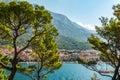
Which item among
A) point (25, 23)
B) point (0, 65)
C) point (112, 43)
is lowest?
point (0, 65)

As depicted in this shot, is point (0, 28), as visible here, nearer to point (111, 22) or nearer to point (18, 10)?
point (18, 10)

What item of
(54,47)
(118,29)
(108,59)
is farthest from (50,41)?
(118,29)

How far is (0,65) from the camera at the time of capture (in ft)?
53.4

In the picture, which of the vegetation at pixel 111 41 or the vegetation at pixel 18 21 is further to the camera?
the vegetation at pixel 111 41

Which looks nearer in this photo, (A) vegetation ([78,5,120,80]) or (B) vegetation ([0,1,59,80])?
(B) vegetation ([0,1,59,80])

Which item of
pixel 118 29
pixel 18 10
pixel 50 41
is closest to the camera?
pixel 18 10

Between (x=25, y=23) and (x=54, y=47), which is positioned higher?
(x=25, y=23)

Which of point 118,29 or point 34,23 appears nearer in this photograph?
point 34,23

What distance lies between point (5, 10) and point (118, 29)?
7756mm

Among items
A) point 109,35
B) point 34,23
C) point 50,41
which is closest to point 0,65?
point 34,23

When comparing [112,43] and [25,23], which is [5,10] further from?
[112,43]

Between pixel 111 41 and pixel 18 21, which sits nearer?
pixel 18 21

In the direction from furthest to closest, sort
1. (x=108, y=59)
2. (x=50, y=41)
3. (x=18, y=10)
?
(x=50, y=41)
(x=108, y=59)
(x=18, y=10)

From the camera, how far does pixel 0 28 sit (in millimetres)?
16531
